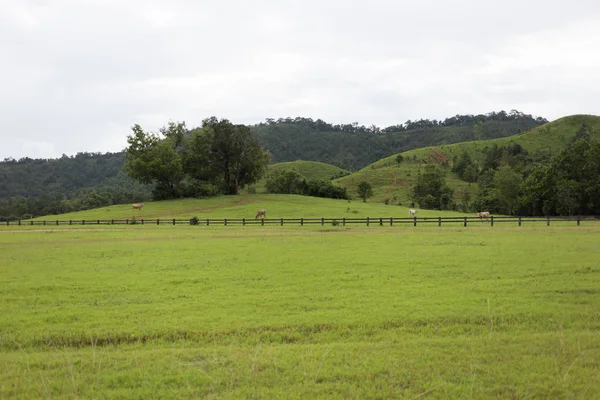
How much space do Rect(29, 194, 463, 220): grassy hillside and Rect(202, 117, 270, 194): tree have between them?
7.37 meters

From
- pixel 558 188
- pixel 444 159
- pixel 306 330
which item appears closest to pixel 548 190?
pixel 558 188

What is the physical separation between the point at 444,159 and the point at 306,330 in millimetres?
170759

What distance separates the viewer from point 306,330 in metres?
9.45

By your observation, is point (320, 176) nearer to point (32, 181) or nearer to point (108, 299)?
point (32, 181)

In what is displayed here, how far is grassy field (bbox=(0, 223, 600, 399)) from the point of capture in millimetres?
6672

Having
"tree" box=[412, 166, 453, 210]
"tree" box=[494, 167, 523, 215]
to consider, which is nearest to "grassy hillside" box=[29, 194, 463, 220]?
"tree" box=[494, 167, 523, 215]

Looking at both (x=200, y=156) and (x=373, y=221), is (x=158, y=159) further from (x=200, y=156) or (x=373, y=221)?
(x=373, y=221)

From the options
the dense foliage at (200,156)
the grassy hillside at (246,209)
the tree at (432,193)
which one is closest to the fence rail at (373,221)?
the grassy hillside at (246,209)

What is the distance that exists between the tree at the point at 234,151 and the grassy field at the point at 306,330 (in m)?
71.8

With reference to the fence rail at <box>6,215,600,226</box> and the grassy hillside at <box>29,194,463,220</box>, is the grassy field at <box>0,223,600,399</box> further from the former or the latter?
the grassy hillside at <box>29,194,463,220</box>

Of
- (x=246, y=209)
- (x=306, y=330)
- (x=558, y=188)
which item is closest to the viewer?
(x=306, y=330)

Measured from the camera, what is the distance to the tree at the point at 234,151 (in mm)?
88750

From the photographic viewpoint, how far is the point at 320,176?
573 ft

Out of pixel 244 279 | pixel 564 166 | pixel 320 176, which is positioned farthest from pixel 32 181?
pixel 244 279
